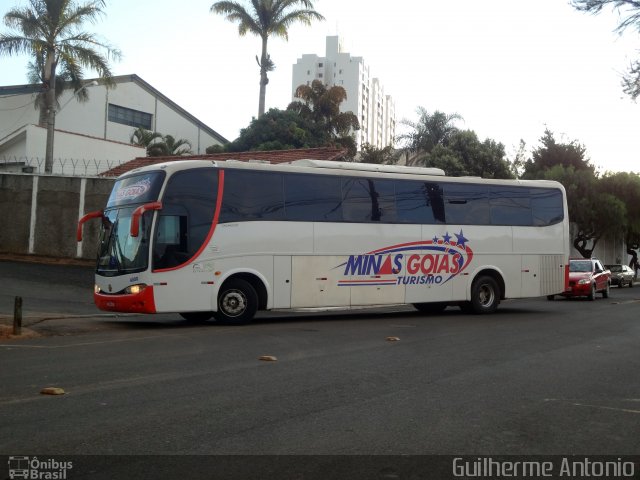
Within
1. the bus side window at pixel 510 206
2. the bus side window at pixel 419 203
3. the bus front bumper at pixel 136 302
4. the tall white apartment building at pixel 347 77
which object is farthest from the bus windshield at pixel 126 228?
the tall white apartment building at pixel 347 77

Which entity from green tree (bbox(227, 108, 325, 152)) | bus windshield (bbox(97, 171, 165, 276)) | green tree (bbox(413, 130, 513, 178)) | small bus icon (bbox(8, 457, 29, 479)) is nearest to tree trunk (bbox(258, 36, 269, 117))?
green tree (bbox(227, 108, 325, 152))

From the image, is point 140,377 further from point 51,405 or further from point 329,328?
point 329,328

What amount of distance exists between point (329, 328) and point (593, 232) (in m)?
34.4

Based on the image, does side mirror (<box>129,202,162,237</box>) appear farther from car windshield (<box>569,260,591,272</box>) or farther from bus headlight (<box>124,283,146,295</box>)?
car windshield (<box>569,260,591,272</box>)

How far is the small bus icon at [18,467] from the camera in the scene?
4.57 meters

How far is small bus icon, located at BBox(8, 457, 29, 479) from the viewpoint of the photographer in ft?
15.0

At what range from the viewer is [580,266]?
1128 inches

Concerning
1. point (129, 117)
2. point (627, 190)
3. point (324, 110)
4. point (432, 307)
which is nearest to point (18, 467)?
point (432, 307)

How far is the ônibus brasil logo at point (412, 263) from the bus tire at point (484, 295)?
0.77 m

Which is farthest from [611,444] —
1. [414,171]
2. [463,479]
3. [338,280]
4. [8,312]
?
[8,312]

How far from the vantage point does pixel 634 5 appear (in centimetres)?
1412

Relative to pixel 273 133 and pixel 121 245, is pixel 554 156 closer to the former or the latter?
pixel 273 133

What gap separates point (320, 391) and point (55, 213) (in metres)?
21.7

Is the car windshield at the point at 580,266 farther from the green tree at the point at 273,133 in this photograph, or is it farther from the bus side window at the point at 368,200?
the green tree at the point at 273,133
